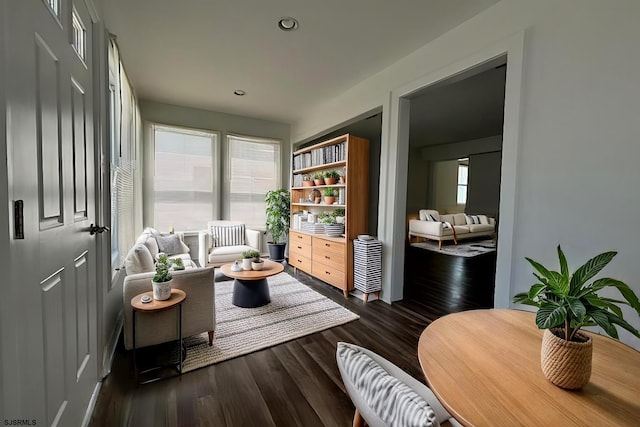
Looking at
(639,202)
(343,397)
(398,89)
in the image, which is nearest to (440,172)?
(398,89)

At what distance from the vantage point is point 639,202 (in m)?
1.45

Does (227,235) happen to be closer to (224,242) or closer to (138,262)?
(224,242)

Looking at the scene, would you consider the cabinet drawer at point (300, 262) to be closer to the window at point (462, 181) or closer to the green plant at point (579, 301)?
the green plant at point (579, 301)

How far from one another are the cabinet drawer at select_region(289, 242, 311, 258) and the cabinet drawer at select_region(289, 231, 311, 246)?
0.03 m

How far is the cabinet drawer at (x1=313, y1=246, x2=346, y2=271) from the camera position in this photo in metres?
3.48

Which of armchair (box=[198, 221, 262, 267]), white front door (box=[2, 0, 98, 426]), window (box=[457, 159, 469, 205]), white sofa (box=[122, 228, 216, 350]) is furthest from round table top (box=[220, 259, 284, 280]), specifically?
window (box=[457, 159, 469, 205])

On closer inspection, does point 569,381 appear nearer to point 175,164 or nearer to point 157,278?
point 157,278

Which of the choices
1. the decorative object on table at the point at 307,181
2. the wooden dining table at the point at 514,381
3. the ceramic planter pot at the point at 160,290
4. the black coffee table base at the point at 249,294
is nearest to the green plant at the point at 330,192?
the decorative object on table at the point at 307,181

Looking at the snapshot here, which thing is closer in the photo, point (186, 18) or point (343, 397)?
point (343, 397)

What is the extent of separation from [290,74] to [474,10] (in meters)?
1.99

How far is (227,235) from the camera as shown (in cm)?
445

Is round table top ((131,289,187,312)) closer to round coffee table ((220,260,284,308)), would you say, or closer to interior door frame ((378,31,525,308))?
round coffee table ((220,260,284,308))

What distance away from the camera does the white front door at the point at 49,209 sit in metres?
0.81

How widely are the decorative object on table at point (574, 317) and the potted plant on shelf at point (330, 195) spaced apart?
3.15 m
